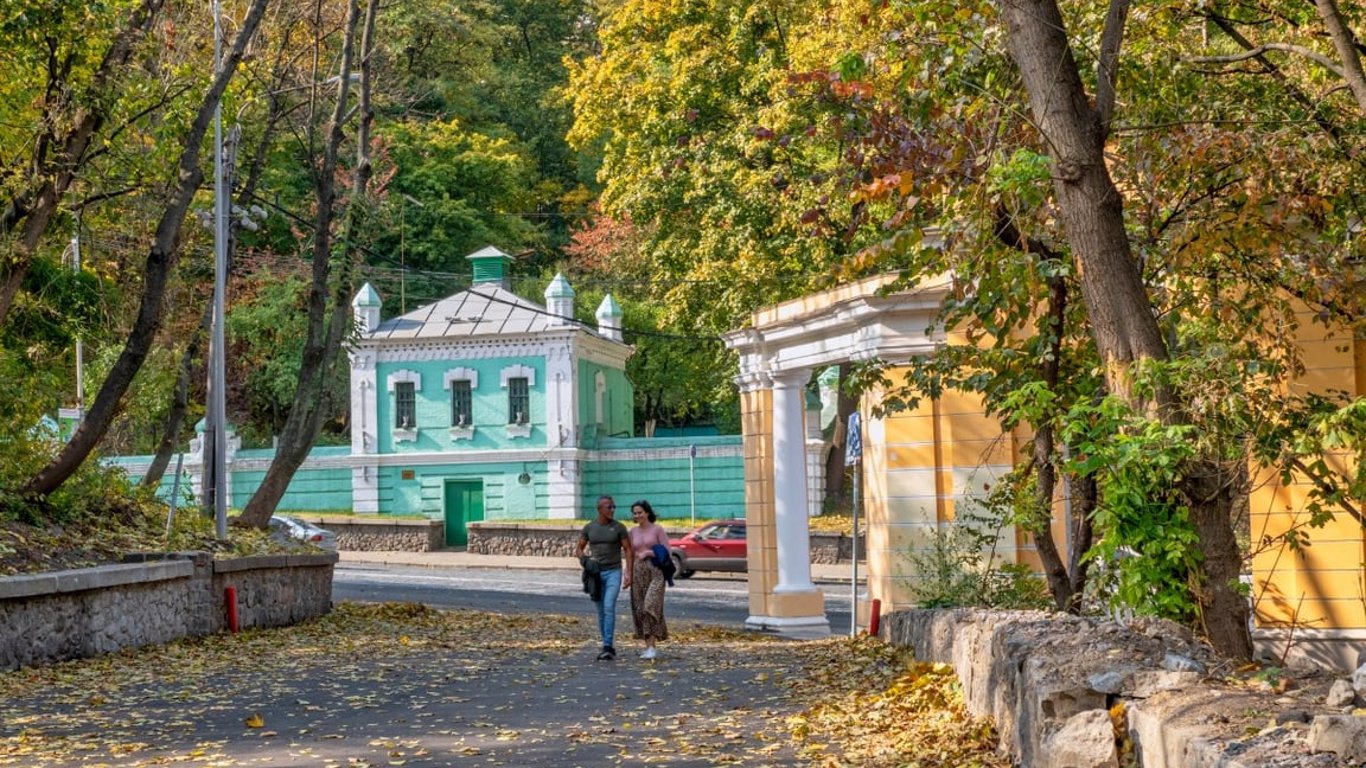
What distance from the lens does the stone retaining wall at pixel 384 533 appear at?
4569 cm

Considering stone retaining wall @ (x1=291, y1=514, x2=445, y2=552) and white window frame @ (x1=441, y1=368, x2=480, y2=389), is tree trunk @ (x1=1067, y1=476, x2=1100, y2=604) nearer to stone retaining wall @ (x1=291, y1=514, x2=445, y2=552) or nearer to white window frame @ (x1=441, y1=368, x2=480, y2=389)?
stone retaining wall @ (x1=291, y1=514, x2=445, y2=552)

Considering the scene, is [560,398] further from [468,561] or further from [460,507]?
[468,561]

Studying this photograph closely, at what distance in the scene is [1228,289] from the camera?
1345 cm

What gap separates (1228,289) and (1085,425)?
3.99 metres

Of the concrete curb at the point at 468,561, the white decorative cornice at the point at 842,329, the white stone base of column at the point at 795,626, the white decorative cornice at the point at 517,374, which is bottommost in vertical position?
the white stone base of column at the point at 795,626

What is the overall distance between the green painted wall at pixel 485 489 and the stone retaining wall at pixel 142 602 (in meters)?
21.4

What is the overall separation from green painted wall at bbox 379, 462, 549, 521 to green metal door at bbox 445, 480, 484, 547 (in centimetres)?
14

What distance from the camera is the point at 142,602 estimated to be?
729 inches

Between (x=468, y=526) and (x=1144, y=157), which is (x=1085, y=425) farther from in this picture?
(x=468, y=526)

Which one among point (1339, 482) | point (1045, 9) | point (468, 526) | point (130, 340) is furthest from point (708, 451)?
point (1045, 9)

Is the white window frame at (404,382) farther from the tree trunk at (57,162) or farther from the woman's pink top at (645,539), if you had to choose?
the woman's pink top at (645,539)

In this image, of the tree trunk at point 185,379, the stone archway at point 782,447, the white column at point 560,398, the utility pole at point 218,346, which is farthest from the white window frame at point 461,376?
the stone archway at point 782,447

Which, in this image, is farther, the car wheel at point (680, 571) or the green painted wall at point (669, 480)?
the green painted wall at point (669, 480)

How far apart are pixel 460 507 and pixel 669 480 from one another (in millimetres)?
5879
